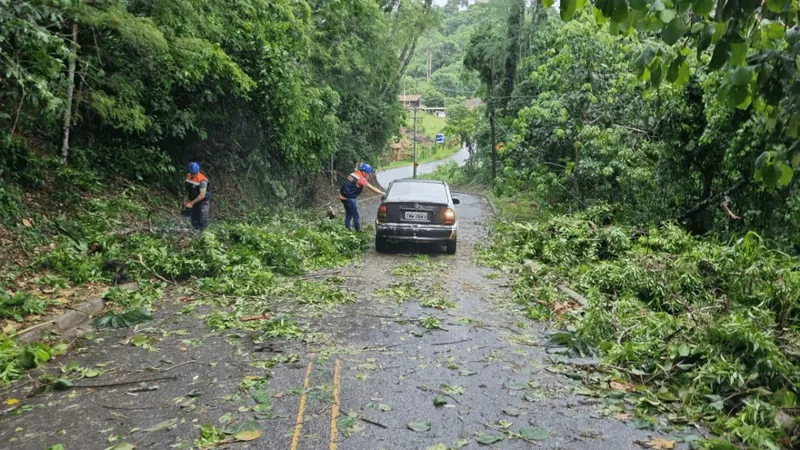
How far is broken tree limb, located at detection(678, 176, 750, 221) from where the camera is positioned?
9.89 m

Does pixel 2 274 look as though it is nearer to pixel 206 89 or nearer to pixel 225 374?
pixel 225 374

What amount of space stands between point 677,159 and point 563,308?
5.62 m

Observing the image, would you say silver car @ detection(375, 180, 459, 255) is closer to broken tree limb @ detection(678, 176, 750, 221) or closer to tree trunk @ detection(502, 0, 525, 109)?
broken tree limb @ detection(678, 176, 750, 221)

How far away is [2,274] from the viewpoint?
7.02m

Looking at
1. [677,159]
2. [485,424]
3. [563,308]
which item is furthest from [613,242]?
[485,424]

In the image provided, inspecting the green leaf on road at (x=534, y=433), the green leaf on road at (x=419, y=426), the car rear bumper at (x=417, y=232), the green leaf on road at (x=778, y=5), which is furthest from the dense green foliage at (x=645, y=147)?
the car rear bumper at (x=417, y=232)

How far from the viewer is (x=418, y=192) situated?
12.3 meters

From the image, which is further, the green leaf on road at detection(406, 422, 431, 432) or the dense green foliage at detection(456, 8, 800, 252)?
the dense green foliage at detection(456, 8, 800, 252)

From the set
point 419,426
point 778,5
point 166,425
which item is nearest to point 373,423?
point 419,426

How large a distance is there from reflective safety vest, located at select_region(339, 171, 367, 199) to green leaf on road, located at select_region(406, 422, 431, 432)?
9.19 m

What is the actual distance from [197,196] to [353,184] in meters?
3.54

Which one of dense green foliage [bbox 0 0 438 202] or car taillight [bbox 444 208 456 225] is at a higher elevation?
dense green foliage [bbox 0 0 438 202]

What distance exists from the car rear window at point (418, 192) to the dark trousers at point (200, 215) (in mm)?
3675

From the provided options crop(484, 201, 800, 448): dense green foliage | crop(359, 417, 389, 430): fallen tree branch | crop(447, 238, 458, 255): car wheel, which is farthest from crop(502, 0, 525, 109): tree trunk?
crop(359, 417, 389, 430): fallen tree branch
